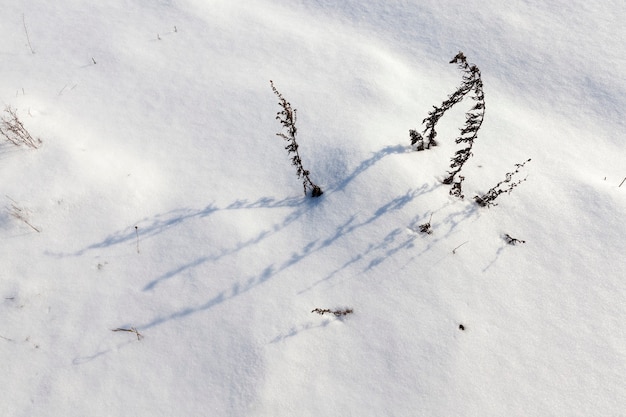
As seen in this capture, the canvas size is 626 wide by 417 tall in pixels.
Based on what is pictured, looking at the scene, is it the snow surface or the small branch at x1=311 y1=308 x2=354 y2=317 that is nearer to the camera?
the snow surface

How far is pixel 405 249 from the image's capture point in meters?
2.75

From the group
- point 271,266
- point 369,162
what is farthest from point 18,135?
point 369,162

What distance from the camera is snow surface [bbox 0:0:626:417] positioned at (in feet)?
7.50

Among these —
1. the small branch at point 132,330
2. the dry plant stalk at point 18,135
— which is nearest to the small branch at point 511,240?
the small branch at point 132,330

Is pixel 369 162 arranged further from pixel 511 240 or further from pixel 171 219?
pixel 171 219

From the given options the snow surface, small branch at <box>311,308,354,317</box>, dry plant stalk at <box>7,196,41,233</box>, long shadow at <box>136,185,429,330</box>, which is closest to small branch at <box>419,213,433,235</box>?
the snow surface

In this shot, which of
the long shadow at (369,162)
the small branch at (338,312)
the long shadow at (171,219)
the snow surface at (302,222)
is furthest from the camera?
the long shadow at (369,162)

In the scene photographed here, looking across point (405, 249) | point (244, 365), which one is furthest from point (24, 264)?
point (405, 249)

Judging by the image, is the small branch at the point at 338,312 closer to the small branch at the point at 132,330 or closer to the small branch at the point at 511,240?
the small branch at the point at 132,330

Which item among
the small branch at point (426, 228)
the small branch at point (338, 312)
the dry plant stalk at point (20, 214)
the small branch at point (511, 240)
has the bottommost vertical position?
the dry plant stalk at point (20, 214)

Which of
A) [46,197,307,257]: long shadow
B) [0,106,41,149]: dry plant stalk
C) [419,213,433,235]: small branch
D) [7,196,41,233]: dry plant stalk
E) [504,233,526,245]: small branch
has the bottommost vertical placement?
[7,196,41,233]: dry plant stalk

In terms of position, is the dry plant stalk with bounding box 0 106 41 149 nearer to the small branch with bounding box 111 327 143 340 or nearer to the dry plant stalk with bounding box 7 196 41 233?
the dry plant stalk with bounding box 7 196 41 233

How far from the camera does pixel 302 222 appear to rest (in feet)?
9.44

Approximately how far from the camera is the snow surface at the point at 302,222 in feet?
7.50
